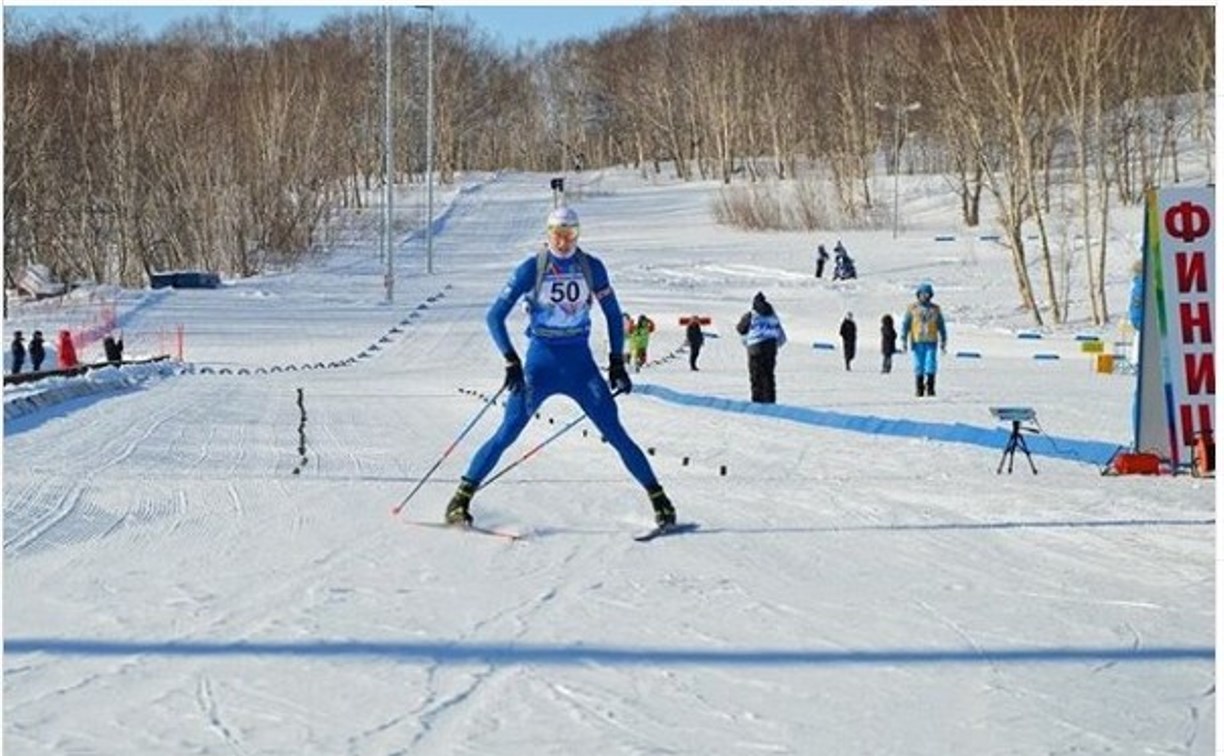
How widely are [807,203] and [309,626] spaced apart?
6985cm

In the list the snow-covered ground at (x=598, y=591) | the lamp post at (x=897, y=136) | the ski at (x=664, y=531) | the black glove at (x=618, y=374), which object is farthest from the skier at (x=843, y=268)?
the ski at (x=664, y=531)

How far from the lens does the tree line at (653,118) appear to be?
1752 inches

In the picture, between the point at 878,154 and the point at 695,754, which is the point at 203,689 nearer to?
the point at 695,754

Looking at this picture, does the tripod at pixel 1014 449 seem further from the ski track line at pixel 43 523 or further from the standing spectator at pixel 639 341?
the standing spectator at pixel 639 341

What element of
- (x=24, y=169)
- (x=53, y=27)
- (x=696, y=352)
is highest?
(x=53, y=27)

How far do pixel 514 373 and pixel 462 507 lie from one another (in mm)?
759

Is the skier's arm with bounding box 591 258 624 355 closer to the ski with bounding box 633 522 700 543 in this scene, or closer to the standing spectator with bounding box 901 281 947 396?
the ski with bounding box 633 522 700 543

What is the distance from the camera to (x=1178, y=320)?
1096 cm

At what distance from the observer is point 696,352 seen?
1228 inches

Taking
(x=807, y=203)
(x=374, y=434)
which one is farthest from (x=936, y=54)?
(x=374, y=434)

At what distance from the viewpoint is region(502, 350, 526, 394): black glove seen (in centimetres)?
841

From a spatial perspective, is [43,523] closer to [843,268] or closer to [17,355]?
[17,355]

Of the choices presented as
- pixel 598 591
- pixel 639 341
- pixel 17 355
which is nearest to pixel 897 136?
pixel 639 341

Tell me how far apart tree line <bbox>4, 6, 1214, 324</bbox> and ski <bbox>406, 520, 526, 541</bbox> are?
3359 centimetres
